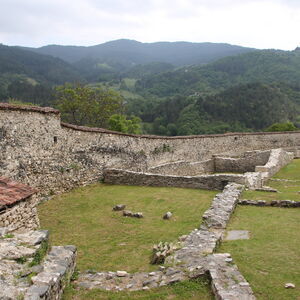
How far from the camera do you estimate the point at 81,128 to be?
1600 cm

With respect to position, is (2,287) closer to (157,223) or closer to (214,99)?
(157,223)

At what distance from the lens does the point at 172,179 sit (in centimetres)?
1614

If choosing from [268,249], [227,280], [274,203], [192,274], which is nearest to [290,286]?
[227,280]

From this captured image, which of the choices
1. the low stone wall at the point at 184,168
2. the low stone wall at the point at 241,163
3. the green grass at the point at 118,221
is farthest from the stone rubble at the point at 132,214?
the low stone wall at the point at 241,163

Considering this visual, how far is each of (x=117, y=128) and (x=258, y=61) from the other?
437ft

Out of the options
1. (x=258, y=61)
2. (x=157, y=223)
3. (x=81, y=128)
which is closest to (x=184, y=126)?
(x=81, y=128)

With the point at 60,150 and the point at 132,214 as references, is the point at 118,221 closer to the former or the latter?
the point at 132,214

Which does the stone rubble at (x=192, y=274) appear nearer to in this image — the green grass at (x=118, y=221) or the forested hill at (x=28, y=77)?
the green grass at (x=118, y=221)

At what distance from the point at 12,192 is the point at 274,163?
58.4 feet

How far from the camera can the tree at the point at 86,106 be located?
40.1 metres

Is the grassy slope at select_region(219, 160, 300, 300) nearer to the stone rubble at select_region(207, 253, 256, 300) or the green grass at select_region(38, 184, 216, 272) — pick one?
the stone rubble at select_region(207, 253, 256, 300)

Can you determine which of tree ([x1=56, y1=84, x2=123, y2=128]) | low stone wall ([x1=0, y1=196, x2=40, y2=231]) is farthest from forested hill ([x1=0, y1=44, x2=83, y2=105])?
low stone wall ([x1=0, y1=196, x2=40, y2=231])

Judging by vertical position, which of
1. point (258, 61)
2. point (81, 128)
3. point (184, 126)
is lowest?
point (184, 126)

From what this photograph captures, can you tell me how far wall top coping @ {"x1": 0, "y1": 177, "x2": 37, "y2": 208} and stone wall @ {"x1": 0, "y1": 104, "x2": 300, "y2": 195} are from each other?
3.62 metres
